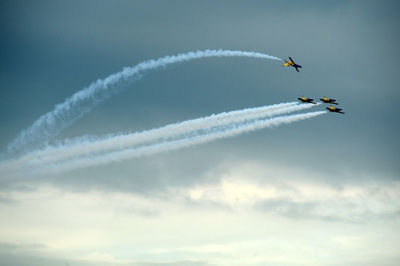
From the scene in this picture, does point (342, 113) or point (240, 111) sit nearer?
point (240, 111)

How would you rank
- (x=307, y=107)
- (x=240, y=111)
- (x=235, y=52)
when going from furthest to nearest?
(x=307, y=107) < (x=240, y=111) < (x=235, y=52)

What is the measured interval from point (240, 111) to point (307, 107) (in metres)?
19.0

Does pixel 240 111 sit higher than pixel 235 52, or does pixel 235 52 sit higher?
pixel 235 52

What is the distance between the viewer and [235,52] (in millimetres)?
115750

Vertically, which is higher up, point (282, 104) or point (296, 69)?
point (296, 69)

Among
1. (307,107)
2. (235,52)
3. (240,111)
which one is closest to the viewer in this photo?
(235,52)

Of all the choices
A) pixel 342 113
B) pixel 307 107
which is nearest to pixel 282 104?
pixel 307 107

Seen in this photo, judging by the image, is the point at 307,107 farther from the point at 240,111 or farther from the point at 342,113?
the point at 240,111

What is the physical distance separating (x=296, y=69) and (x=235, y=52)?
91.2 ft

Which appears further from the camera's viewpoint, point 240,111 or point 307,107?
point 307,107

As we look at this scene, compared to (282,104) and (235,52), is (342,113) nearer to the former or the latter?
(282,104)

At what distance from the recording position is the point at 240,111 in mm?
125375

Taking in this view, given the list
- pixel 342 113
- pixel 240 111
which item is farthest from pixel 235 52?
pixel 342 113

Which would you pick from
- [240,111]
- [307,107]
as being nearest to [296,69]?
[307,107]
